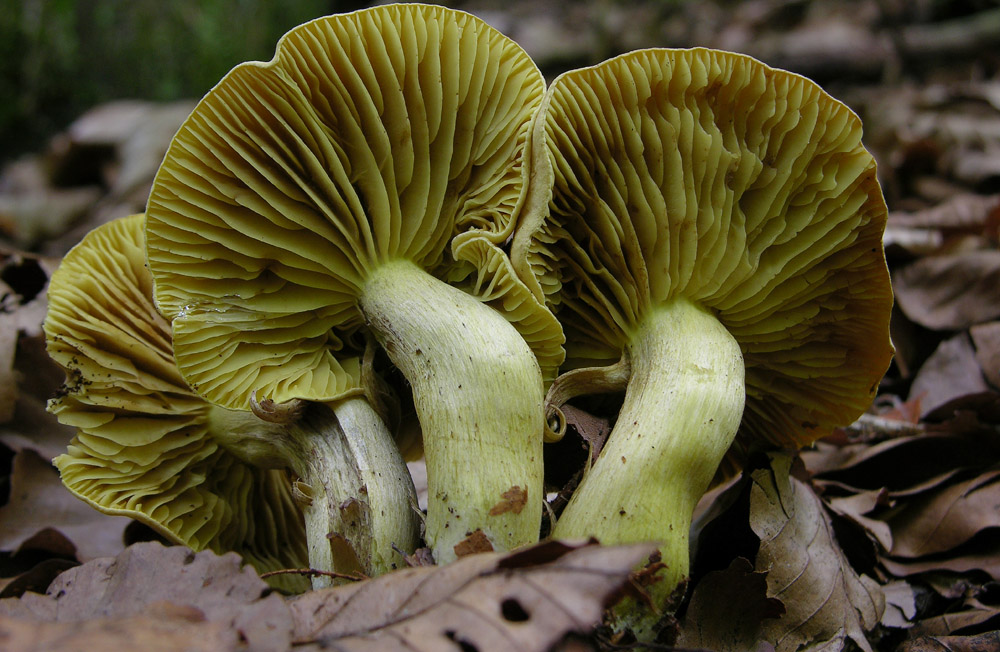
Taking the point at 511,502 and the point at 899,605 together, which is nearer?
the point at 511,502

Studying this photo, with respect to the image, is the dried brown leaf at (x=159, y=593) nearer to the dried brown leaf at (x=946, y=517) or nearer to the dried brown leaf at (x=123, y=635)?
the dried brown leaf at (x=123, y=635)

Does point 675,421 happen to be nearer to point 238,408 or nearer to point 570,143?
point 570,143

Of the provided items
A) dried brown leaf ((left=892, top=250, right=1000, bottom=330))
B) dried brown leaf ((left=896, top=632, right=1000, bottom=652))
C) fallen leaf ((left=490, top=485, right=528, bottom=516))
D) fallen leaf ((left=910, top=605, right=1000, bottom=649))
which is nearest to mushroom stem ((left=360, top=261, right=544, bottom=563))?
fallen leaf ((left=490, top=485, right=528, bottom=516))

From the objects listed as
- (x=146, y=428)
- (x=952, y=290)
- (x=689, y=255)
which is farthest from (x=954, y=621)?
(x=146, y=428)

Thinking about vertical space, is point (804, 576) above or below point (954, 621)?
above

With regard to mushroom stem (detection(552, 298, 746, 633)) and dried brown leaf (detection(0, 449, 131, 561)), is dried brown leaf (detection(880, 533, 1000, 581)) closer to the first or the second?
mushroom stem (detection(552, 298, 746, 633))

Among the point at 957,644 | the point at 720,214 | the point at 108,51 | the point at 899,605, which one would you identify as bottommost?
the point at 899,605

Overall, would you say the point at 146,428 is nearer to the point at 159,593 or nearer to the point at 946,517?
the point at 159,593
